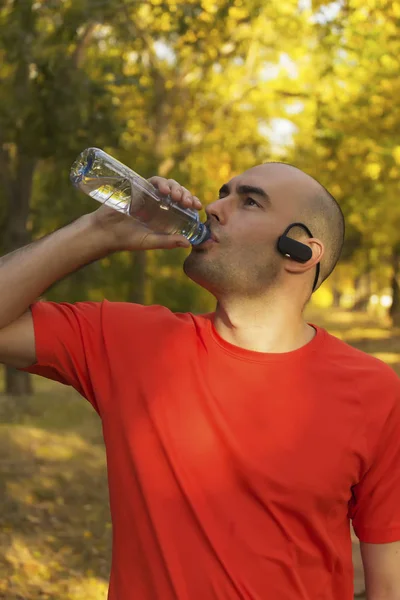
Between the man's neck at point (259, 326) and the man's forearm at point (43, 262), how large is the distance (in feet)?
1.33

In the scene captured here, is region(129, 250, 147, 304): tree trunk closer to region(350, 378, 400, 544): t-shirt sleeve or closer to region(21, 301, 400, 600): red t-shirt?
region(21, 301, 400, 600): red t-shirt

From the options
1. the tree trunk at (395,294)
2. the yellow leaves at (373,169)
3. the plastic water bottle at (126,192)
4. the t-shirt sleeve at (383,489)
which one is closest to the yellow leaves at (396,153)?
the yellow leaves at (373,169)

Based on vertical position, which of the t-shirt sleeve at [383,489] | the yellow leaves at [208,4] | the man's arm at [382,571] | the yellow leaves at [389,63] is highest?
the yellow leaves at [208,4]

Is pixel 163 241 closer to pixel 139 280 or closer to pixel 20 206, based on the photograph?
pixel 20 206

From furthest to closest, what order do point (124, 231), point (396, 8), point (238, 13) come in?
point (238, 13) → point (396, 8) → point (124, 231)

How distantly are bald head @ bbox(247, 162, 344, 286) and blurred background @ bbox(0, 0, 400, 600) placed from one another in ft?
13.5

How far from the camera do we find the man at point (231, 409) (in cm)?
255

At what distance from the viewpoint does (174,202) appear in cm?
279

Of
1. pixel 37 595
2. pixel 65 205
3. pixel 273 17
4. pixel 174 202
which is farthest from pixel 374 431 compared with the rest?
pixel 273 17

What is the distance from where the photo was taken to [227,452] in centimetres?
263

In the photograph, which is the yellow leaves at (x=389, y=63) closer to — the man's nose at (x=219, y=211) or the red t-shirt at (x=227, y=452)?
the man's nose at (x=219, y=211)

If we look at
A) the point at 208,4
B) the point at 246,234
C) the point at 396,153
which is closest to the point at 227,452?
the point at 246,234

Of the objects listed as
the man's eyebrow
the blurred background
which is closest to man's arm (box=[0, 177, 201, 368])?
the man's eyebrow

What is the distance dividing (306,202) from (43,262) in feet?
2.78
